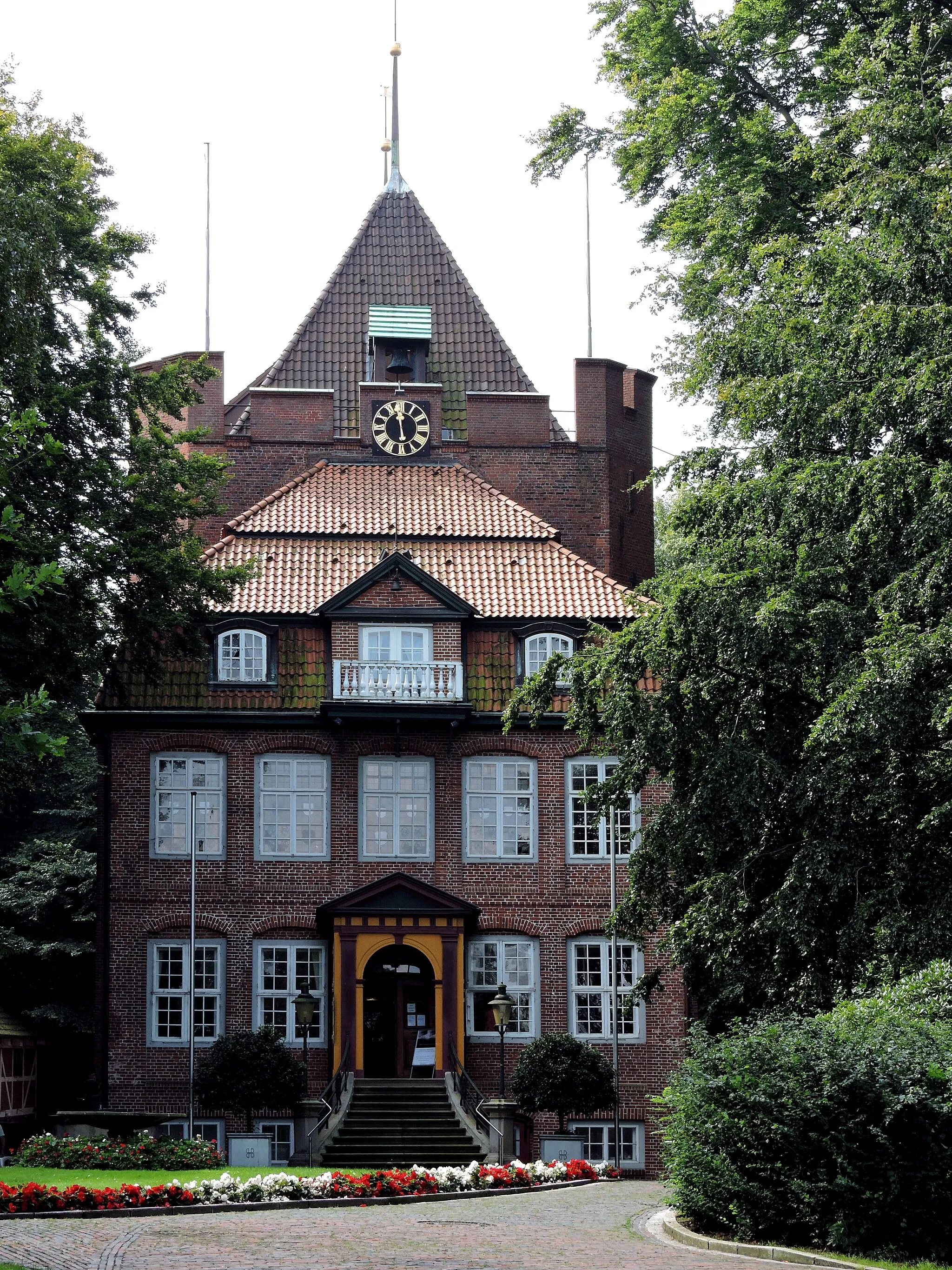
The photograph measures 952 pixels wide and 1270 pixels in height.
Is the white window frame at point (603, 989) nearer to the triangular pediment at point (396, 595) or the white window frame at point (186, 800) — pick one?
the triangular pediment at point (396, 595)

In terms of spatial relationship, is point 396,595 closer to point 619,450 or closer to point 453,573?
point 453,573

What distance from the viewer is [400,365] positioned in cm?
3975

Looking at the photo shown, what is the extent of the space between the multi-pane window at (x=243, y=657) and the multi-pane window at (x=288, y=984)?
4650 mm

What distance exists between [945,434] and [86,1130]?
16.0 metres

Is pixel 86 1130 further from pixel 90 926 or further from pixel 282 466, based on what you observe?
pixel 282 466

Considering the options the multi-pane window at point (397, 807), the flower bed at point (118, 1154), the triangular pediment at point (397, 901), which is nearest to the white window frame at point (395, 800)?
the multi-pane window at point (397, 807)

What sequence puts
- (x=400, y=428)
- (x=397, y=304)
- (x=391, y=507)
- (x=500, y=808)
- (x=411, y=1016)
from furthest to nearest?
1. (x=397, y=304)
2. (x=400, y=428)
3. (x=391, y=507)
4. (x=500, y=808)
5. (x=411, y=1016)

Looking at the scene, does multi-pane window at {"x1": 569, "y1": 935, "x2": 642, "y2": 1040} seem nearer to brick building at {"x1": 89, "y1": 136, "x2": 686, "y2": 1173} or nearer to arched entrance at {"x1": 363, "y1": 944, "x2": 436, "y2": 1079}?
brick building at {"x1": 89, "y1": 136, "x2": 686, "y2": 1173}

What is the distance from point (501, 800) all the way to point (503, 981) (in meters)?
3.13

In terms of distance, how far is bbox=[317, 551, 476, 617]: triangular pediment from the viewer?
32.5 metres

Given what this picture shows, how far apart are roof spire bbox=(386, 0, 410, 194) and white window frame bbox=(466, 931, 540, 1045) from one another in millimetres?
20161

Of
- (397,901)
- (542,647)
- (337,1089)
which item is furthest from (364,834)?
(542,647)

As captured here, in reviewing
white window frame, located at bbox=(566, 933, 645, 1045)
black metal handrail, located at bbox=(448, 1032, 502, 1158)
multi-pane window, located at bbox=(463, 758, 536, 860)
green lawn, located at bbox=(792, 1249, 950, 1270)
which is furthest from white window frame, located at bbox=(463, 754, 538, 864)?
green lawn, located at bbox=(792, 1249, 950, 1270)

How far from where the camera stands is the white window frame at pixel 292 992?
3116 cm
